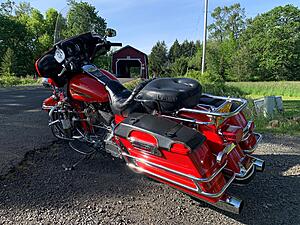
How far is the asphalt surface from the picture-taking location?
220 centimetres

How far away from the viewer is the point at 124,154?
92.7 inches

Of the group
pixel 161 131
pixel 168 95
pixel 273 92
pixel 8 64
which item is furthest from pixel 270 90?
pixel 8 64

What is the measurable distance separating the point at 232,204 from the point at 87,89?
2.02 metres

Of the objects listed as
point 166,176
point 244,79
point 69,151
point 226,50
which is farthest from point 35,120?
point 226,50

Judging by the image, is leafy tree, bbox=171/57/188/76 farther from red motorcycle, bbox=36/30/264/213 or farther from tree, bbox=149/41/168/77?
red motorcycle, bbox=36/30/264/213

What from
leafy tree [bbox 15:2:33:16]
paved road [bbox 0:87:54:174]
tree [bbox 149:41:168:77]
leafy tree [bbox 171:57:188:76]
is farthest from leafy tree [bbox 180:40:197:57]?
paved road [bbox 0:87:54:174]

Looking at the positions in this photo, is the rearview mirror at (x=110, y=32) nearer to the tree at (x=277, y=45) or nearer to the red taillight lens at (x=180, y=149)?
the red taillight lens at (x=180, y=149)

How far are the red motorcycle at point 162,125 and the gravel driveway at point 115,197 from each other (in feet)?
1.14

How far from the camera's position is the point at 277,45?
128 ft

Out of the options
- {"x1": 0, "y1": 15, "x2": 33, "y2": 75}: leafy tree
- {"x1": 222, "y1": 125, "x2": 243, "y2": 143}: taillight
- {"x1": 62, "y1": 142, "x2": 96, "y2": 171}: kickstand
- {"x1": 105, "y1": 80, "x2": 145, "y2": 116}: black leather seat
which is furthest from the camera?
{"x1": 0, "y1": 15, "x2": 33, "y2": 75}: leafy tree

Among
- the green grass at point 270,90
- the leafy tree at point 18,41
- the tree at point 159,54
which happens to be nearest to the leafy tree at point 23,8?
the leafy tree at point 18,41

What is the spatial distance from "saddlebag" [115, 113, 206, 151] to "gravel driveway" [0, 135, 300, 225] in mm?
748

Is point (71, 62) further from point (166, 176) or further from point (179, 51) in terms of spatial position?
point (179, 51)

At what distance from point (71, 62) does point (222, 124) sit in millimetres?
1946
